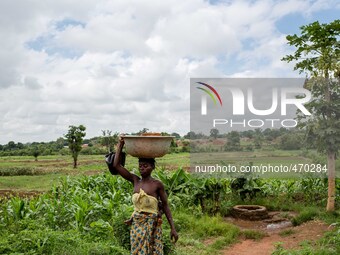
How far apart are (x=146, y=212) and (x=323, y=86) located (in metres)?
6.56

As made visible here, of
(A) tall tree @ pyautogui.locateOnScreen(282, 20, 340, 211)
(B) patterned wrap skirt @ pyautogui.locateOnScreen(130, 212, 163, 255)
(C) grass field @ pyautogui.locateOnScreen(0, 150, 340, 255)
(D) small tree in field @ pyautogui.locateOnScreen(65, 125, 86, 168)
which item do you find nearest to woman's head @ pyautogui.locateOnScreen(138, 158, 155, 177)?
(B) patterned wrap skirt @ pyautogui.locateOnScreen(130, 212, 163, 255)

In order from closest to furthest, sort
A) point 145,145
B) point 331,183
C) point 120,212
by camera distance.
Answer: point 145,145
point 120,212
point 331,183

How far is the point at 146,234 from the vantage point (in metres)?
4.22

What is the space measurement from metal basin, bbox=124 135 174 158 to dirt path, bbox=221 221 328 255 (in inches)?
126

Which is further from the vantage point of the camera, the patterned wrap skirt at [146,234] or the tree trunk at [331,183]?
the tree trunk at [331,183]

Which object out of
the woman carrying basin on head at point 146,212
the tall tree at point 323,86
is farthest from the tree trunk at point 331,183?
the woman carrying basin on head at point 146,212

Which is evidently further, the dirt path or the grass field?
the dirt path

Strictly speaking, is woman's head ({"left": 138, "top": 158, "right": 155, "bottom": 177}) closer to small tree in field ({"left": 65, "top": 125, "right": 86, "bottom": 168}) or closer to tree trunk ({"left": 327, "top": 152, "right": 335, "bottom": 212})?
tree trunk ({"left": 327, "top": 152, "right": 335, "bottom": 212})

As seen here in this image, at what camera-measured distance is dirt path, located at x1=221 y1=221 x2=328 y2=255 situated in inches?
272

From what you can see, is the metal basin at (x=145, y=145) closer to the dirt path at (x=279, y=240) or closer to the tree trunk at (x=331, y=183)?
the dirt path at (x=279, y=240)

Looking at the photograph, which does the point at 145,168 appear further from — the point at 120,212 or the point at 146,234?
the point at 120,212

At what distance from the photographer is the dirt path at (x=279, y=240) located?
6906mm

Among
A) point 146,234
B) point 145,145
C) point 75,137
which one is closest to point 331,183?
point 146,234

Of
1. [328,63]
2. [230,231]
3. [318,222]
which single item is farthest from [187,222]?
[328,63]
